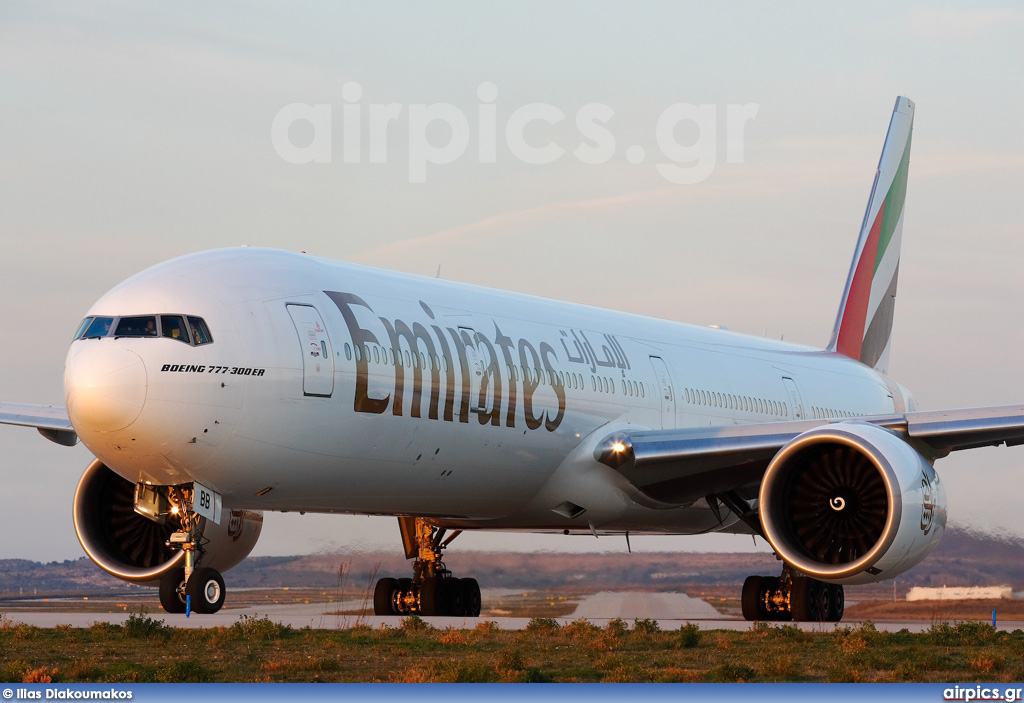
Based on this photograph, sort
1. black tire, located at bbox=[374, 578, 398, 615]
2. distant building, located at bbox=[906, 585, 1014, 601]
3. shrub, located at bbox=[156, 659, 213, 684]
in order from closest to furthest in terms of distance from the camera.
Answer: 1. shrub, located at bbox=[156, 659, 213, 684]
2. black tire, located at bbox=[374, 578, 398, 615]
3. distant building, located at bbox=[906, 585, 1014, 601]

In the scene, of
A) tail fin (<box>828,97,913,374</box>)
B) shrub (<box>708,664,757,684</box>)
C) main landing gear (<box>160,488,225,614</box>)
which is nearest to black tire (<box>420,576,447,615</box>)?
main landing gear (<box>160,488,225,614</box>)

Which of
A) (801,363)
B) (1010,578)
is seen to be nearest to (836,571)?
(801,363)

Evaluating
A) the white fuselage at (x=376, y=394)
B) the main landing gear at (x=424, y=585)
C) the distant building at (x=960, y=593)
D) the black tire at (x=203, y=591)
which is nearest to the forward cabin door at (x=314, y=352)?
the white fuselage at (x=376, y=394)

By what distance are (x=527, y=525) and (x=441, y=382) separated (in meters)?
3.97

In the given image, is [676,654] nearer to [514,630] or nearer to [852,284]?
[514,630]

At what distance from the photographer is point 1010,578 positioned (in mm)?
24969

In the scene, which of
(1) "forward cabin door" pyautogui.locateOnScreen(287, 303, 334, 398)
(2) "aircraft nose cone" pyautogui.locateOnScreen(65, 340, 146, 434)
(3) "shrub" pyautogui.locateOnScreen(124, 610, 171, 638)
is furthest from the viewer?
(3) "shrub" pyautogui.locateOnScreen(124, 610, 171, 638)

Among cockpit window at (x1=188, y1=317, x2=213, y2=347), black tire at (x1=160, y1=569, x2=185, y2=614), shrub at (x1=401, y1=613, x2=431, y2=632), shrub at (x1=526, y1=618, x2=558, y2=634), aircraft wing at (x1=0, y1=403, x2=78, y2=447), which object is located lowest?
shrub at (x1=526, y1=618, x2=558, y2=634)

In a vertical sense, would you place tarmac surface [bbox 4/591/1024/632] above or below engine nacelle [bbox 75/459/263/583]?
below

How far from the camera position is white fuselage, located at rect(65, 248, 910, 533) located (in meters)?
13.3

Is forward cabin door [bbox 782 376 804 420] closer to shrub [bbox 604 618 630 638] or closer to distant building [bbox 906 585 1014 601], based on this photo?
distant building [bbox 906 585 1014 601]

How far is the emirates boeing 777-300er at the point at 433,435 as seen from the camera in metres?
13.6

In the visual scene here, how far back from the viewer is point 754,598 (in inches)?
838

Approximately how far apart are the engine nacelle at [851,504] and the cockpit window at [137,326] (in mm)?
6429
